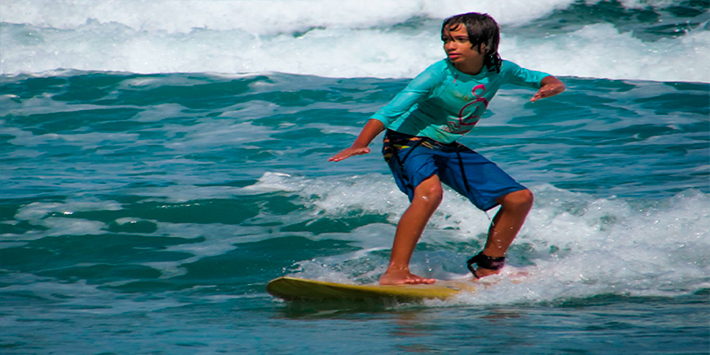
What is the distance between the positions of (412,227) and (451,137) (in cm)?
61

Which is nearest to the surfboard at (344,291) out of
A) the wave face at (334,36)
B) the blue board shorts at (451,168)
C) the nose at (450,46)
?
the blue board shorts at (451,168)

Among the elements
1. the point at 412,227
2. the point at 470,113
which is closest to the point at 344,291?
the point at 412,227

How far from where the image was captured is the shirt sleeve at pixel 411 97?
12.4ft

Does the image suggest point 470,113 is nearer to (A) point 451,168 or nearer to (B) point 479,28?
(A) point 451,168

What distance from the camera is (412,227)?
3.74 m

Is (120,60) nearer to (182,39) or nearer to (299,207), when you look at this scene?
(182,39)

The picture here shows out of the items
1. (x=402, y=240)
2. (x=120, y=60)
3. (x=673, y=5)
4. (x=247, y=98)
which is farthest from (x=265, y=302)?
(x=673, y=5)

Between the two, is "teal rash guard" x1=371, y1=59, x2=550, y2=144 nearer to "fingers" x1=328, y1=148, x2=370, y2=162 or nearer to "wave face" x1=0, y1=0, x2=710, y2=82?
"fingers" x1=328, y1=148, x2=370, y2=162

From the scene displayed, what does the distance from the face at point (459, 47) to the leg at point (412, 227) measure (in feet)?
2.11

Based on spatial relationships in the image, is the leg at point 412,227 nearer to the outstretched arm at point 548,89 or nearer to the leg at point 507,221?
the leg at point 507,221

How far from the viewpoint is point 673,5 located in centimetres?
1638

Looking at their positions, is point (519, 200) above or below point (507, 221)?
above

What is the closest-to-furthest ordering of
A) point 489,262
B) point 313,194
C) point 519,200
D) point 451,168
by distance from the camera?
point 519,200, point 451,168, point 489,262, point 313,194

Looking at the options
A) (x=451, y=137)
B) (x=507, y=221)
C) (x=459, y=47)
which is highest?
(x=459, y=47)
